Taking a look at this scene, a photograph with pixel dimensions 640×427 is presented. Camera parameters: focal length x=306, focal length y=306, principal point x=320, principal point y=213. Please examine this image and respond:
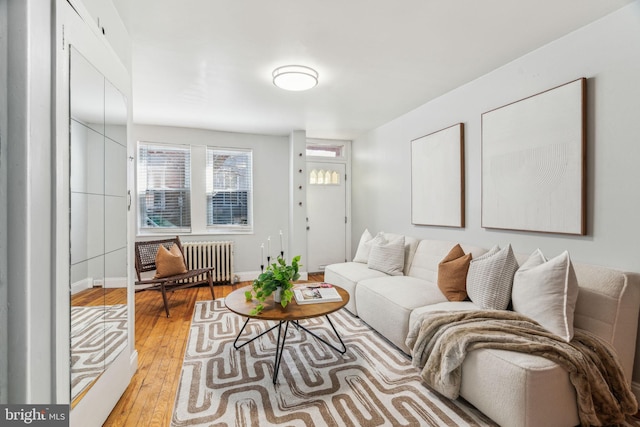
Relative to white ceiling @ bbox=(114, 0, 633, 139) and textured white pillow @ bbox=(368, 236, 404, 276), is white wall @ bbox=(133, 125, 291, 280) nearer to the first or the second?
white ceiling @ bbox=(114, 0, 633, 139)

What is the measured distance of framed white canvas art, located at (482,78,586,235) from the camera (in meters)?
2.16

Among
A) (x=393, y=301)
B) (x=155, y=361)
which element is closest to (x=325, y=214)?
(x=393, y=301)

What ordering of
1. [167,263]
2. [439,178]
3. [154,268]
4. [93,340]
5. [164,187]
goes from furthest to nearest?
1. [164,187]
2. [154,268]
3. [167,263]
4. [439,178]
5. [93,340]

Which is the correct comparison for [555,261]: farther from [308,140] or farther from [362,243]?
[308,140]

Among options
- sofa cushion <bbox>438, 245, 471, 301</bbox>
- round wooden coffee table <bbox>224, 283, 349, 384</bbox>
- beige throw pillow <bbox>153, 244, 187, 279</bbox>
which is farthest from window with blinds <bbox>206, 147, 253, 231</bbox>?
sofa cushion <bbox>438, 245, 471, 301</bbox>

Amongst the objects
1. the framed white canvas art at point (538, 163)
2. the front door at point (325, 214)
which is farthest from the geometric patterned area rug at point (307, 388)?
the front door at point (325, 214)

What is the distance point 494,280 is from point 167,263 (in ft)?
11.5

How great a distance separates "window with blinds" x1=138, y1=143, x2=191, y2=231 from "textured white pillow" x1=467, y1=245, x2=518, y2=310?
4.21 meters

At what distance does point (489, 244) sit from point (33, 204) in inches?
126

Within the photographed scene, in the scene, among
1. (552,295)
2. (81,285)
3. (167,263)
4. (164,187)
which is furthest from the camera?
(164,187)

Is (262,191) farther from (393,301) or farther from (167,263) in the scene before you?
(393,301)

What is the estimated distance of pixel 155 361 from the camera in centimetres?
244

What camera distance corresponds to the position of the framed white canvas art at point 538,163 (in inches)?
85.1

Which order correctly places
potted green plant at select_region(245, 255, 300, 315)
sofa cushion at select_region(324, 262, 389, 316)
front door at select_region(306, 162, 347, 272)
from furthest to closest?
front door at select_region(306, 162, 347, 272)
sofa cushion at select_region(324, 262, 389, 316)
potted green plant at select_region(245, 255, 300, 315)
